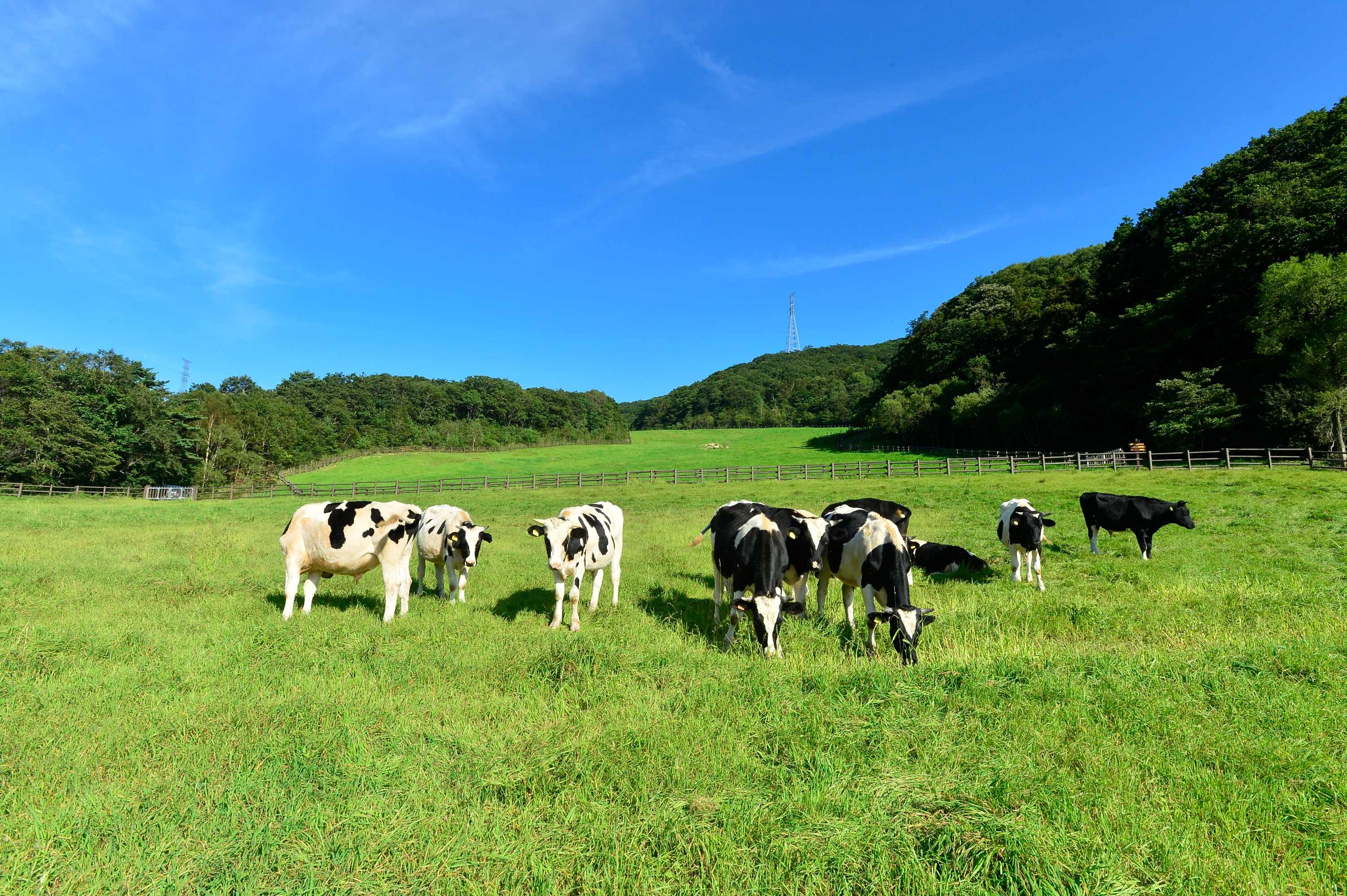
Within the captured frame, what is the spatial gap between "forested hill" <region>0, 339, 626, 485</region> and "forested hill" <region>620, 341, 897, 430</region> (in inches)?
1473

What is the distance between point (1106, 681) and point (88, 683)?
31.2 feet

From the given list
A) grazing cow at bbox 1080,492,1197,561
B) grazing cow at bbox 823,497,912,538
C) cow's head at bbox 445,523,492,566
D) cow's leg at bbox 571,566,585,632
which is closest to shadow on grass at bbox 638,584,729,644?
cow's leg at bbox 571,566,585,632

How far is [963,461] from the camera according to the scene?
119ft

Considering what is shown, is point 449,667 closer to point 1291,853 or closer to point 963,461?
point 1291,853

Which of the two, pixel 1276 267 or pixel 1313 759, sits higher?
pixel 1276 267

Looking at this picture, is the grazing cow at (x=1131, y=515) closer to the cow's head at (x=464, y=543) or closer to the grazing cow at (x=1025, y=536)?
the grazing cow at (x=1025, y=536)

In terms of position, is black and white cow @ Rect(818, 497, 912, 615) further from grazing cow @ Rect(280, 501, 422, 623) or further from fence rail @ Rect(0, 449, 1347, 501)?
fence rail @ Rect(0, 449, 1347, 501)

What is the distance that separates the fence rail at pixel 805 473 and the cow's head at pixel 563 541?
95.4ft

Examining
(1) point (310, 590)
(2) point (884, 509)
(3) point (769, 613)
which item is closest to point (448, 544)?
(1) point (310, 590)

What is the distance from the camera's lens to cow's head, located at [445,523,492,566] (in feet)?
32.3

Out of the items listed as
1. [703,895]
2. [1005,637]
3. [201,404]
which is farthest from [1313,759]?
[201,404]

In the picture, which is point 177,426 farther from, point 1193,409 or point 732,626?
point 1193,409

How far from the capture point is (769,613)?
21.1 ft

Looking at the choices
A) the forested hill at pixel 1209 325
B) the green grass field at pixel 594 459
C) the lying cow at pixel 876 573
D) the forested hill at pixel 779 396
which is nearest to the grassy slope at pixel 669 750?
the lying cow at pixel 876 573
